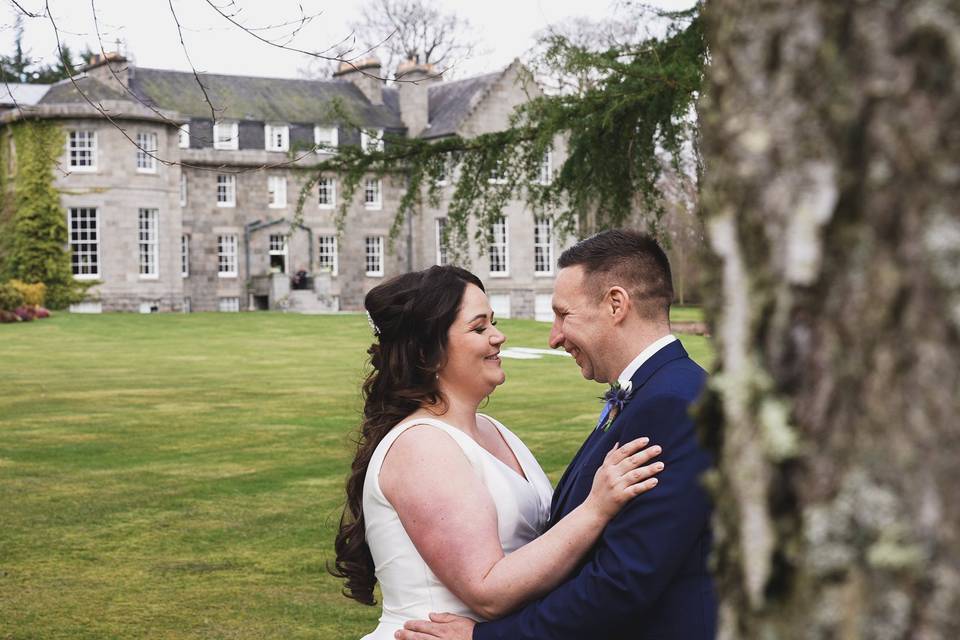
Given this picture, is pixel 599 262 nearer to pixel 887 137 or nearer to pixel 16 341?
pixel 887 137

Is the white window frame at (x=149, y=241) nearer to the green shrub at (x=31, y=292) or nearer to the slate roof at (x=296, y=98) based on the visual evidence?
the slate roof at (x=296, y=98)

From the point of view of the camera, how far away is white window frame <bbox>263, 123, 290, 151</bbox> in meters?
50.5

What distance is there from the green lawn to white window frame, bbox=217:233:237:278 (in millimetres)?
23912

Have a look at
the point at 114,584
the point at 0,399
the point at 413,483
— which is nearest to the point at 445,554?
the point at 413,483

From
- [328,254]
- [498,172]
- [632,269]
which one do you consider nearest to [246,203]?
[328,254]

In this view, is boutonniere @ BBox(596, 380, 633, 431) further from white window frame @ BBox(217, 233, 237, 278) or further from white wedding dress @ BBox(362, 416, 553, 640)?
white window frame @ BBox(217, 233, 237, 278)

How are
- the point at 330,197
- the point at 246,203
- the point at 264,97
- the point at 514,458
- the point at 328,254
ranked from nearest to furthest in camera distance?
the point at 514,458 < the point at 246,203 < the point at 264,97 < the point at 328,254 < the point at 330,197

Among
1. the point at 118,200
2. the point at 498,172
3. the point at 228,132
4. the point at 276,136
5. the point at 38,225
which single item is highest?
the point at 276,136

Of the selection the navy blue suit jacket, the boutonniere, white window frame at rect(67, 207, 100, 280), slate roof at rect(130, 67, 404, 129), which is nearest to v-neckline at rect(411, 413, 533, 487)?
the boutonniere

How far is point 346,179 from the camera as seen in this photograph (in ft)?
29.3

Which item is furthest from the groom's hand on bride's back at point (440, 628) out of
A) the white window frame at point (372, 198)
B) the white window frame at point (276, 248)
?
the white window frame at point (372, 198)

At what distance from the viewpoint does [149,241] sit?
44.9 m

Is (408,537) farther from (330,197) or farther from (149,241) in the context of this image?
(330,197)

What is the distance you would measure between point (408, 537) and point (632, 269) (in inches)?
40.2
